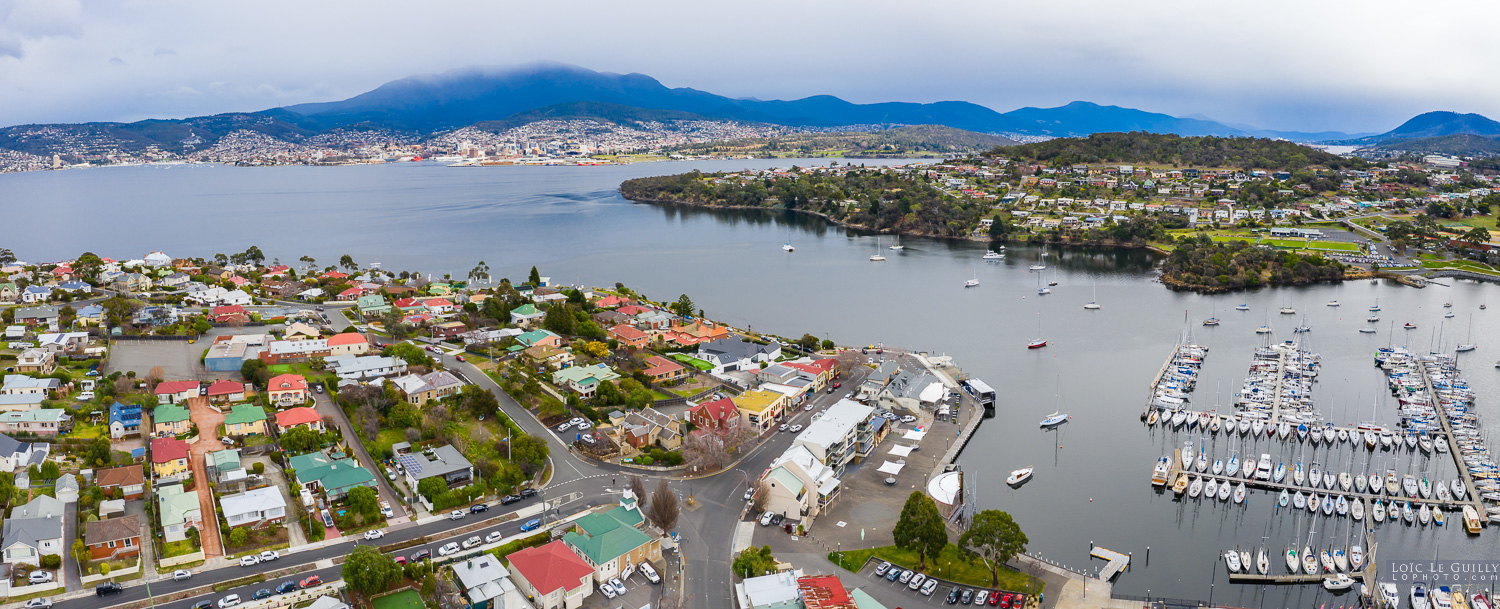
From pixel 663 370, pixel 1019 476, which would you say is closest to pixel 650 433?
pixel 663 370

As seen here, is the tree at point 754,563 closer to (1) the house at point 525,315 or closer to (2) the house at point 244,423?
(2) the house at point 244,423

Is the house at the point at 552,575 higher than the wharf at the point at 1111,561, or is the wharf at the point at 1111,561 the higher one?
the house at the point at 552,575

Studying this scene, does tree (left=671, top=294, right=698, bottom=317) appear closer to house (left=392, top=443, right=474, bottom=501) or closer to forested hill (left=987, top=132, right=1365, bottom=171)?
house (left=392, top=443, right=474, bottom=501)

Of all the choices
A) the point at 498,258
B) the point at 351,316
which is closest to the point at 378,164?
the point at 498,258

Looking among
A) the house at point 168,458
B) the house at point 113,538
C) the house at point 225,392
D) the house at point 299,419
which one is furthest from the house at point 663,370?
the house at point 113,538

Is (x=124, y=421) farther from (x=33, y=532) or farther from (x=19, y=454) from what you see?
(x=33, y=532)

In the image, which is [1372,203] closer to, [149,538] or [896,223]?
[896,223]
